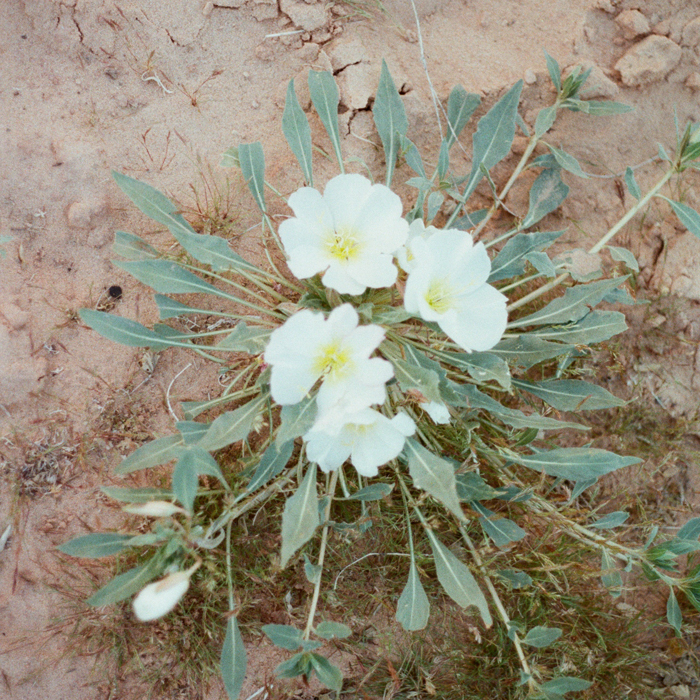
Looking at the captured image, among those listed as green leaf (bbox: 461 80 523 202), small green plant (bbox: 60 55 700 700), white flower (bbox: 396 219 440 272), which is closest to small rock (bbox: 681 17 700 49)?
small green plant (bbox: 60 55 700 700)

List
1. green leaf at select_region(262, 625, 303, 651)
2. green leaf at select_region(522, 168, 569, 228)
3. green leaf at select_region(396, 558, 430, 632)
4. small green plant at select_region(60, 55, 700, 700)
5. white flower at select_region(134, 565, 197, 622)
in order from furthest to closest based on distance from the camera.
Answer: green leaf at select_region(522, 168, 569, 228)
green leaf at select_region(396, 558, 430, 632)
green leaf at select_region(262, 625, 303, 651)
small green plant at select_region(60, 55, 700, 700)
white flower at select_region(134, 565, 197, 622)

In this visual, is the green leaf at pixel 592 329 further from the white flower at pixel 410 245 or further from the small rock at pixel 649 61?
the small rock at pixel 649 61

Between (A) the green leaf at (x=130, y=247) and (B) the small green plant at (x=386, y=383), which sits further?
(A) the green leaf at (x=130, y=247)

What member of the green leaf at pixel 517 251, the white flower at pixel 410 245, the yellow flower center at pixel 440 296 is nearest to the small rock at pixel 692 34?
the green leaf at pixel 517 251

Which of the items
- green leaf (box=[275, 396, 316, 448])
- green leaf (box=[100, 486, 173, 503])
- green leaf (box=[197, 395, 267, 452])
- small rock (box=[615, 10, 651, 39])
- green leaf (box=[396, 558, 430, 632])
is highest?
small rock (box=[615, 10, 651, 39])

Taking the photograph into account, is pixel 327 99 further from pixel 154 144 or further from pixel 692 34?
pixel 692 34

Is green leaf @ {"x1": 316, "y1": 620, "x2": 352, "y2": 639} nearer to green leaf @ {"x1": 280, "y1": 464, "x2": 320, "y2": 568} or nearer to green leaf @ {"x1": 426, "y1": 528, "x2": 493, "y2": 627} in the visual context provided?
green leaf @ {"x1": 280, "y1": 464, "x2": 320, "y2": 568}
